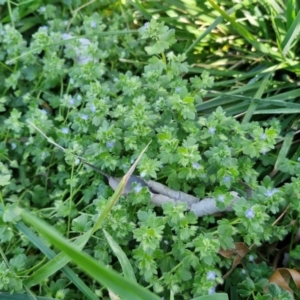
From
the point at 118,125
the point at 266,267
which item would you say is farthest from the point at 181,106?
the point at 266,267

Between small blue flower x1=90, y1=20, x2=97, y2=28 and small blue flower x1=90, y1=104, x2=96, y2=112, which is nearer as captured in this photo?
small blue flower x1=90, y1=104, x2=96, y2=112

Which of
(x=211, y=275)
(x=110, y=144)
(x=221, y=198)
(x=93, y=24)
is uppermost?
(x=93, y=24)

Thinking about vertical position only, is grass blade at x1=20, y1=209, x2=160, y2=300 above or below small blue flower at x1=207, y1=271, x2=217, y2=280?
above

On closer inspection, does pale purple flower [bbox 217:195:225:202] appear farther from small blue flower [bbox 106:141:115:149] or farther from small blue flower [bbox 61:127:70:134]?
small blue flower [bbox 61:127:70:134]

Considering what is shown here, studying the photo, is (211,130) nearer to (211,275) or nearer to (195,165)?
(195,165)

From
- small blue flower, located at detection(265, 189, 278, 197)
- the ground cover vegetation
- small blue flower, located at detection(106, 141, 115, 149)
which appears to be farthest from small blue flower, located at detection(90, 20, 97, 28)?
small blue flower, located at detection(265, 189, 278, 197)

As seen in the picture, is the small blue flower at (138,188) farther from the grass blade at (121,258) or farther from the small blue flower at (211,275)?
the small blue flower at (211,275)

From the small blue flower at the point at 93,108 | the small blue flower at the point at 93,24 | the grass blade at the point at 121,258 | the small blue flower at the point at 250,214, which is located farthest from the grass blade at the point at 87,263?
the small blue flower at the point at 93,24

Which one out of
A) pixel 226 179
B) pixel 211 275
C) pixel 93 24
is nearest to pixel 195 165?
pixel 226 179
